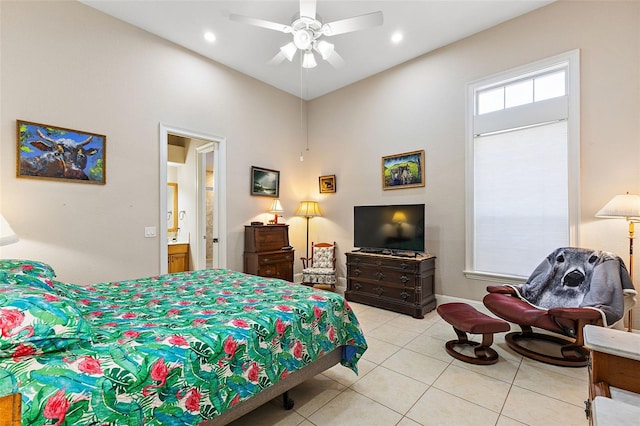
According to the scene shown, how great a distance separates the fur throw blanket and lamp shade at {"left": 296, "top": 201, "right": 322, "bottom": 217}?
3259 millimetres

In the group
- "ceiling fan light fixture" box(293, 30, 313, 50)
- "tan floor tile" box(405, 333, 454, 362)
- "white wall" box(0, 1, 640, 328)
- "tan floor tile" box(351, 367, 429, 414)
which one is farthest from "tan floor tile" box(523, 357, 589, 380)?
"ceiling fan light fixture" box(293, 30, 313, 50)

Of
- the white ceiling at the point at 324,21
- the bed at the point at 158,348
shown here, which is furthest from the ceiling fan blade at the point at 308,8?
the bed at the point at 158,348

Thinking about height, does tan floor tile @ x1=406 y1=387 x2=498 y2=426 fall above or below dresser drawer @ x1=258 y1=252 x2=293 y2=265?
below

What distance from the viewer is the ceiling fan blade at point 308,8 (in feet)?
8.36

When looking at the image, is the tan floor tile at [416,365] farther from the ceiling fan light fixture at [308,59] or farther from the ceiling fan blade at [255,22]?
the ceiling fan blade at [255,22]

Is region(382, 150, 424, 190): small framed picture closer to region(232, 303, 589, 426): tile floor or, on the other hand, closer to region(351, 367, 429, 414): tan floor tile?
region(232, 303, 589, 426): tile floor

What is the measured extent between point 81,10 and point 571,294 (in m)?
5.89

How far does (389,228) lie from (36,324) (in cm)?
373

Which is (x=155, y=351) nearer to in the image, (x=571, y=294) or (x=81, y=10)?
(x=571, y=294)

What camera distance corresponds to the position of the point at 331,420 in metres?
1.83

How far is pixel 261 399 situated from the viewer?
1629 millimetres

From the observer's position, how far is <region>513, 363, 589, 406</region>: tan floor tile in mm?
2047

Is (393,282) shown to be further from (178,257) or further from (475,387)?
(178,257)

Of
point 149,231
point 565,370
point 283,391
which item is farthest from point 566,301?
point 149,231
